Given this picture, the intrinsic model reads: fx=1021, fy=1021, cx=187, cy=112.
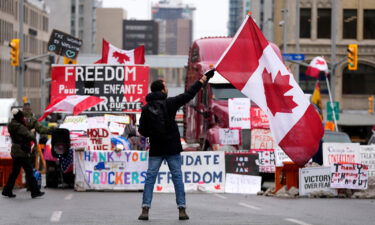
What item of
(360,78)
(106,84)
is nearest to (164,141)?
(106,84)

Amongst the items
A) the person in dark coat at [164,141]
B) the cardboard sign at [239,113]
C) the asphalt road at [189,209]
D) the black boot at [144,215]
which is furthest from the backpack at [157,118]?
the cardboard sign at [239,113]

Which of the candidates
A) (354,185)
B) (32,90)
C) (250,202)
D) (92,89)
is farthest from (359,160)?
(32,90)

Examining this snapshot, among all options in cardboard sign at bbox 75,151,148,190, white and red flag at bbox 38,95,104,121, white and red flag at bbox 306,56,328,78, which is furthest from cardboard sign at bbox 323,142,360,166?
white and red flag at bbox 306,56,328,78

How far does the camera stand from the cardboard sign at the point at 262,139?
82.5ft

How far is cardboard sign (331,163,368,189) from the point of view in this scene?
65.4ft

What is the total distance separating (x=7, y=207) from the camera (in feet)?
50.8

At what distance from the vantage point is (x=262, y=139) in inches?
995

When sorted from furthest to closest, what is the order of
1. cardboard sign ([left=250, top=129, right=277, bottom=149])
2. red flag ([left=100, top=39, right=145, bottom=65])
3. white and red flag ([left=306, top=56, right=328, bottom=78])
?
white and red flag ([left=306, top=56, right=328, bottom=78]) → red flag ([left=100, top=39, right=145, bottom=65]) → cardboard sign ([left=250, top=129, right=277, bottom=149])

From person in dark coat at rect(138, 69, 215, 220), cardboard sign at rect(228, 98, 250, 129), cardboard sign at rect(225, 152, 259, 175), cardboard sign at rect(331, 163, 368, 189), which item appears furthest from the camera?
cardboard sign at rect(228, 98, 250, 129)

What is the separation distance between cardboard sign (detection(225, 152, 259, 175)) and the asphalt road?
5.55 feet

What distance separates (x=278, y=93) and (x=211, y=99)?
12.0 meters

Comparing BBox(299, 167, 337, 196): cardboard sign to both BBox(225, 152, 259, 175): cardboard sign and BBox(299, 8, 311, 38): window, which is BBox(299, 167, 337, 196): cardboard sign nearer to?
BBox(225, 152, 259, 175): cardboard sign

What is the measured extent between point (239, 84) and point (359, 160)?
343 inches

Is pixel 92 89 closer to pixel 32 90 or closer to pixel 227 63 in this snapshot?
pixel 227 63
